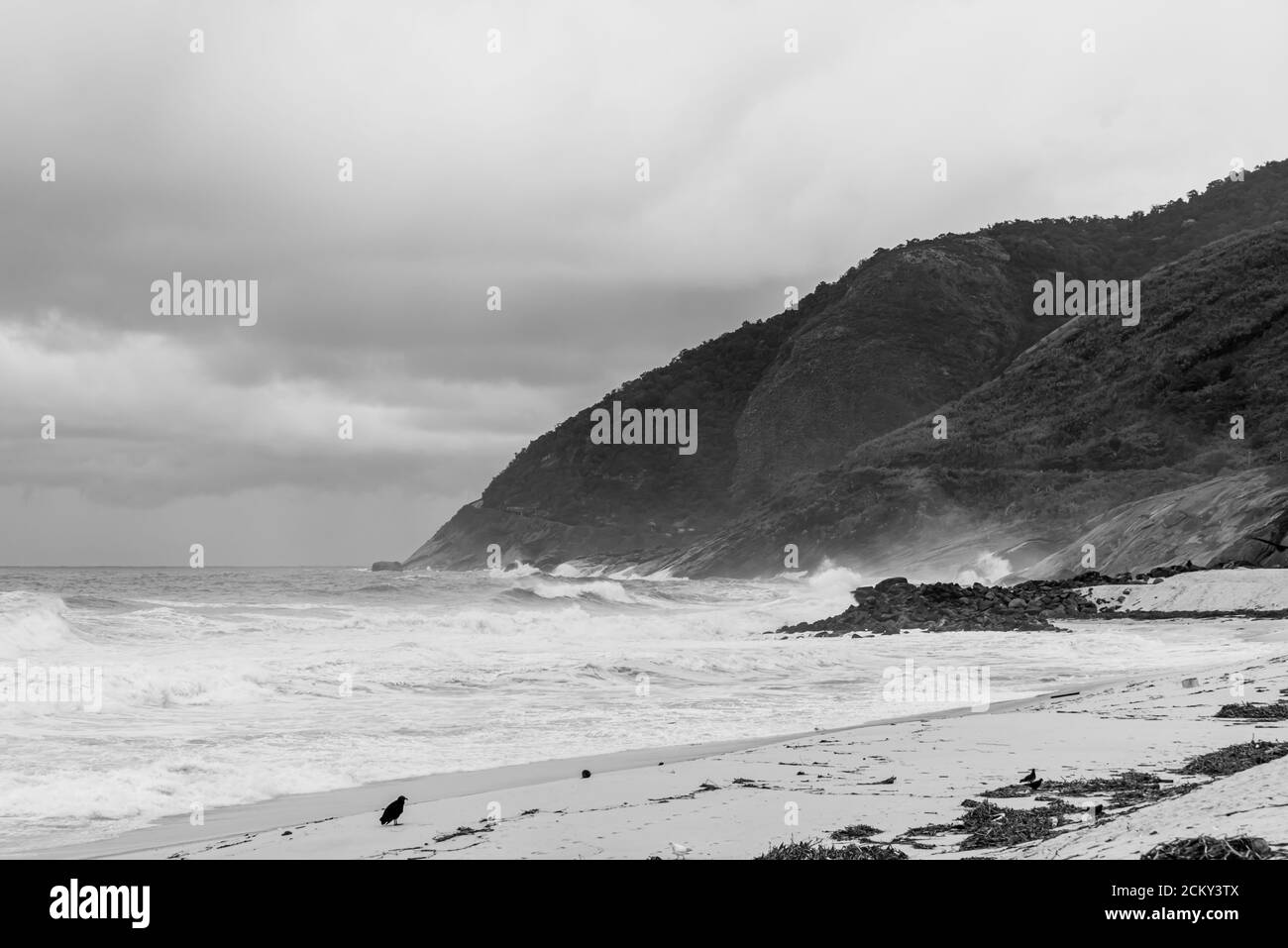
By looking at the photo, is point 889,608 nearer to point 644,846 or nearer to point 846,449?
point 644,846

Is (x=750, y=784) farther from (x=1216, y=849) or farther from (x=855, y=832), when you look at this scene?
(x=1216, y=849)

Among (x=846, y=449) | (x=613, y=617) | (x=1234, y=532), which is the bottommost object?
(x=613, y=617)

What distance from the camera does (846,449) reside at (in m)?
129

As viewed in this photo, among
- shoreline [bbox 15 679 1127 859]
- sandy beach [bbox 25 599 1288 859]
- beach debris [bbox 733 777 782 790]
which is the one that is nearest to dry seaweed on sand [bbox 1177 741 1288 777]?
sandy beach [bbox 25 599 1288 859]

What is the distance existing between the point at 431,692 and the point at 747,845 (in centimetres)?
1414

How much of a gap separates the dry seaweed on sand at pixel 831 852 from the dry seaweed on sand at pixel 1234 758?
133 inches

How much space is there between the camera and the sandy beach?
573cm

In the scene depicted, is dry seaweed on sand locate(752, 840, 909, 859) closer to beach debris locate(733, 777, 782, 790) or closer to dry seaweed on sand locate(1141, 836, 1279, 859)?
dry seaweed on sand locate(1141, 836, 1279, 859)

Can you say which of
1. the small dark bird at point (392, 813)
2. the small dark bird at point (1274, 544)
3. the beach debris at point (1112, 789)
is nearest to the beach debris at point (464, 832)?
the small dark bird at point (392, 813)

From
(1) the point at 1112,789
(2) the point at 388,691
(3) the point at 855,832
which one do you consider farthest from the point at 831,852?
(2) the point at 388,691

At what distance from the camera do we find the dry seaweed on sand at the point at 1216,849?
13.4 ft

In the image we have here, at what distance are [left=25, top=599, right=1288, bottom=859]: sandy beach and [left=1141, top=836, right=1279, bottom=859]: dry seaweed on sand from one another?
17cm
